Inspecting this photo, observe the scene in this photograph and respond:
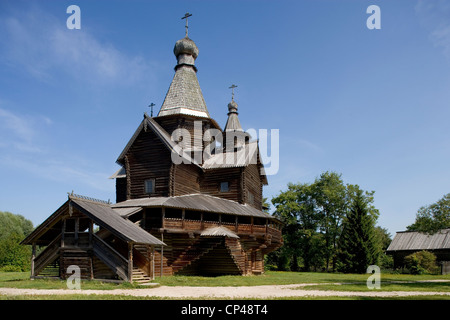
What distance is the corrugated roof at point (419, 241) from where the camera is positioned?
146ft

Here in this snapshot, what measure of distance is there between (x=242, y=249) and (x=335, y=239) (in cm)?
2563

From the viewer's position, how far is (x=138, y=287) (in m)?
18.3

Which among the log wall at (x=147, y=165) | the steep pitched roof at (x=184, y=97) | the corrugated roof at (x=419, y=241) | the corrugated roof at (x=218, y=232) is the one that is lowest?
the corrugated roof at (x=419, y=241)

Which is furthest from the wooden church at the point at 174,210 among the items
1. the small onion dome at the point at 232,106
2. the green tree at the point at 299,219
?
the green tree at the point at 299,219

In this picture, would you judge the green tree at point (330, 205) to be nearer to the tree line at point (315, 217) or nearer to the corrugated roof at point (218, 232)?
the tree line at point (315, 217)

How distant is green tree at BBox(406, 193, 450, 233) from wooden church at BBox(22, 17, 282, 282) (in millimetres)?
12001

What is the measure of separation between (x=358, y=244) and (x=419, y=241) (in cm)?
1018

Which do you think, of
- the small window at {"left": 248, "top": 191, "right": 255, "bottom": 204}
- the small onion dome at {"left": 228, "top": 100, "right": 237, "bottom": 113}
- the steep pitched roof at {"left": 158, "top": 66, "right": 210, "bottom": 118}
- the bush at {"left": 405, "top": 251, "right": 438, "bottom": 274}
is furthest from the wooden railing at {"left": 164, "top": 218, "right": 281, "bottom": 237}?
the bush at {"left": 405, "top": 251, "right": 438, "bottom": 274}

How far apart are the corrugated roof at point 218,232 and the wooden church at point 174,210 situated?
2.9 inches

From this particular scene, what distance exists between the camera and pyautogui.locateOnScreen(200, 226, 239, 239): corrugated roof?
88.8ft

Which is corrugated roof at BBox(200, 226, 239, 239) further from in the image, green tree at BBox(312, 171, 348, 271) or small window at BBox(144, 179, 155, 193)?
green tree at BBox(312, 171, 348, 271)

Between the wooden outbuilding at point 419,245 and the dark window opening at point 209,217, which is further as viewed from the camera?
the wooden outbuilding at point 419,245
